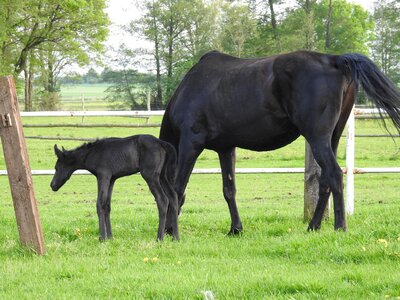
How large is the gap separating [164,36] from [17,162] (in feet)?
161

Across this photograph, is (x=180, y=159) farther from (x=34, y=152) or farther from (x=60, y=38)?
(x=60, y=38)

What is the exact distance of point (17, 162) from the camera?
22.0ft

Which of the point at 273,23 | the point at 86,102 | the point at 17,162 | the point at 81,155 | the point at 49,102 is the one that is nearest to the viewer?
the point at 17,162

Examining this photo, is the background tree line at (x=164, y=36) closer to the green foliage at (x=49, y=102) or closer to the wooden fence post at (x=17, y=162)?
the green foliage at (x=49, y=102)

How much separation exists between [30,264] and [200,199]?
8.49m

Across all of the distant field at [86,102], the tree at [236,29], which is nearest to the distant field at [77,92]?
the distant field at [86,102]

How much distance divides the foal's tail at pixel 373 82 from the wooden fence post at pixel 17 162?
3403mm

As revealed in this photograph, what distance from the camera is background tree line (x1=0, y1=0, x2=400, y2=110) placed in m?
43.5

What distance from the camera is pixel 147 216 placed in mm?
9633

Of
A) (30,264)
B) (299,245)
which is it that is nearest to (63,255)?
(30,264)

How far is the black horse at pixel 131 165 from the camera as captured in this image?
784 centimetres

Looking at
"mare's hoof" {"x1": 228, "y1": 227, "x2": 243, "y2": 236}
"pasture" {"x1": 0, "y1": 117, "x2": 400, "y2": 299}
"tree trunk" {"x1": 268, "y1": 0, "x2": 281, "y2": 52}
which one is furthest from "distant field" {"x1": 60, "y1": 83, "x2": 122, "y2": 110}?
"mare's hoof" {"x1": 228, "y1": 227, "x2": 243, "y2": 236}

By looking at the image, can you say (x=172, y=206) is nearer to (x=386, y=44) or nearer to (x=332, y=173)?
(x=332, y=173)

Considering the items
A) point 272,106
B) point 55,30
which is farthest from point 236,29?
point 272,106
